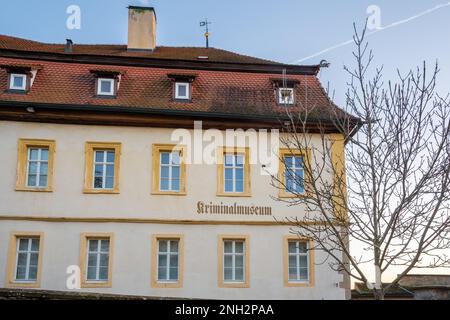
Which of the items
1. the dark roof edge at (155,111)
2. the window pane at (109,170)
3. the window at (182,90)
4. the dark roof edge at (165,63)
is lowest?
the window pane at (109,170)

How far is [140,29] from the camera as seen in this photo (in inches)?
880

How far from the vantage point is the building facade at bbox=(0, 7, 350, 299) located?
16.5 m

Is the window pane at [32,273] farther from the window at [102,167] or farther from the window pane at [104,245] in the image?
the window at [102,167]

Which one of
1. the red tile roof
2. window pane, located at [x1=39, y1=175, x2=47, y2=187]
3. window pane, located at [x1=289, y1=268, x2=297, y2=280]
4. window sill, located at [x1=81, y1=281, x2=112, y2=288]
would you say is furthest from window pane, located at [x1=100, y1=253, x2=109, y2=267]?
window pane, located at [x1=289, y1=268, x2=297, y2=280]

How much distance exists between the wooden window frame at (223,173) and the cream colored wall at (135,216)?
15cm

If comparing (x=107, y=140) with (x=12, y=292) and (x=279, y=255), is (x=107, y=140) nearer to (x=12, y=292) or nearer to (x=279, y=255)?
(x=279, y=255)

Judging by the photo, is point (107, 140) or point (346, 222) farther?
point (107, 140)

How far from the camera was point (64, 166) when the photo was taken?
17.0m

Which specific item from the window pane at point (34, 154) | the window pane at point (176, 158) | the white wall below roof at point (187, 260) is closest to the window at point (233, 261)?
the white wall below roof at point (187, 260)

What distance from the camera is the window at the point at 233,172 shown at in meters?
17.5

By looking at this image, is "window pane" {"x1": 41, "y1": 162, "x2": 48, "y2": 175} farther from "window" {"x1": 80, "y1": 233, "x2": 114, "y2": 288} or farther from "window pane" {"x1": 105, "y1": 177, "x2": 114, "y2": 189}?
"window" {"x1": 80, "y1": 233, "x2": 114, "y2": 288}

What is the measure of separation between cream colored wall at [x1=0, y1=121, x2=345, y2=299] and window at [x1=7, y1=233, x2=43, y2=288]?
0.58 ft

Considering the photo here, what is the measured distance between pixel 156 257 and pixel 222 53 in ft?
30.5

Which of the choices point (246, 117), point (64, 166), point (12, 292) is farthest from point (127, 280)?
point (12, 292)
